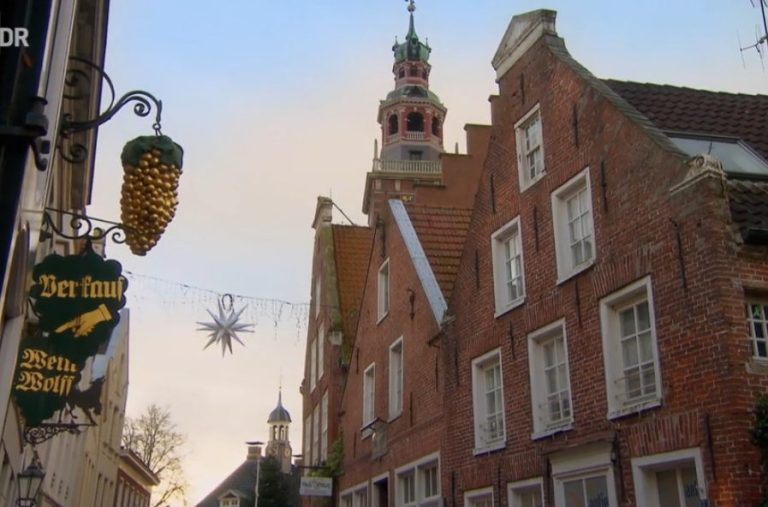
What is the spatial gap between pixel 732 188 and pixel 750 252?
1.13m

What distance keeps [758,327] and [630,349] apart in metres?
1.71

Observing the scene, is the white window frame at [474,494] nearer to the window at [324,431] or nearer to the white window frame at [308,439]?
the window at [324,431]

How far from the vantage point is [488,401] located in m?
13.7

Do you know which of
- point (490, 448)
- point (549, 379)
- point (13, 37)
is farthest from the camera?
point (490, 448)

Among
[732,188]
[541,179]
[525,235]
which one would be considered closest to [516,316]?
[525,235]

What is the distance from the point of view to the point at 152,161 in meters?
5.54

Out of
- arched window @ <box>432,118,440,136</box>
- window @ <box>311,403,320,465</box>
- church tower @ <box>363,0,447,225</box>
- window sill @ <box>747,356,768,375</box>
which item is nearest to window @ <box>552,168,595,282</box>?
window sill @ <box>747,356,768,375</box>

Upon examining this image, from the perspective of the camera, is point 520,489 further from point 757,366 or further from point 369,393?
point 369,393

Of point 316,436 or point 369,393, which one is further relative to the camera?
point 316,436

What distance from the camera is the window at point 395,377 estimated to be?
709 inches

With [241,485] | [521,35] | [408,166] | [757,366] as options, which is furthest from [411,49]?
[757,366]

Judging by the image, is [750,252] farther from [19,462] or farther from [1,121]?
[19,462]

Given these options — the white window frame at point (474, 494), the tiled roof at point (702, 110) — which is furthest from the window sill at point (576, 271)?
the white window frame at point (474, 494)

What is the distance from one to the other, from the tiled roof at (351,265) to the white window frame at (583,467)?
13.3 meters
